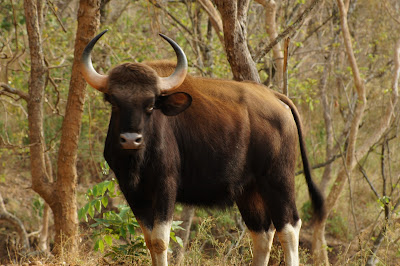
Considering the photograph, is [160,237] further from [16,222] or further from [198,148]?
[16,222]

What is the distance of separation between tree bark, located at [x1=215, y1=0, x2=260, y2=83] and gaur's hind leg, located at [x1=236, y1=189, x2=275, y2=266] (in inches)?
Result: 55.7

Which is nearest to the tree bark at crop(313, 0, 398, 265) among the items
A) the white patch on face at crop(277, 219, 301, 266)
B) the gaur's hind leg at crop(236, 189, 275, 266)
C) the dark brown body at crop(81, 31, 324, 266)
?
the gaur's hind leg at crop(236, 189, 275, 266)

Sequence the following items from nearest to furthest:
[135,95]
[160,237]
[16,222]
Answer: [135,95] < [160,237] < [16,222]

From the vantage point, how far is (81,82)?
253 inches

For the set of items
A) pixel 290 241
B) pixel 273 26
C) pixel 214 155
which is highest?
pixel 273 26

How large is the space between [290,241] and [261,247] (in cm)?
40

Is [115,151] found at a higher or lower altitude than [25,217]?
higher

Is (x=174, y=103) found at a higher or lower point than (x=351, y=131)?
higher

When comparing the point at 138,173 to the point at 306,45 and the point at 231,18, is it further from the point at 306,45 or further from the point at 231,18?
the point at 306,45

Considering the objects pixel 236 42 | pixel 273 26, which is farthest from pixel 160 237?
pixel 273 26

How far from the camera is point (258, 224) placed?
17.2 ft

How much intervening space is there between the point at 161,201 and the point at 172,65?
1306 millimetres

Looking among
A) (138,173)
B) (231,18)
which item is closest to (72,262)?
(138,173)

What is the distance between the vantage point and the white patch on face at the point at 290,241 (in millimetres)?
4887
